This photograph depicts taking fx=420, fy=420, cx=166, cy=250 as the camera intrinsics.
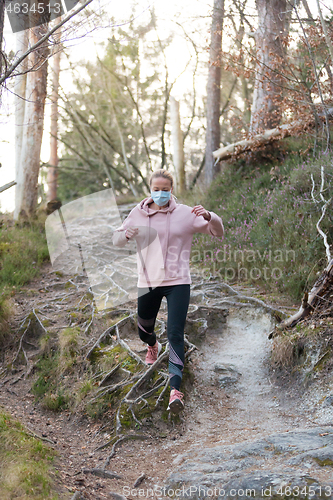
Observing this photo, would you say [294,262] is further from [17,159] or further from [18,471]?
[17,159]

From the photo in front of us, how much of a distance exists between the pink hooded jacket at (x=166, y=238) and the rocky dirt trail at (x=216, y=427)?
1.46 m

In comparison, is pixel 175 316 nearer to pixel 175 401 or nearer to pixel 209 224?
pixel 175 401

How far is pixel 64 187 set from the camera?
2172 centimetres

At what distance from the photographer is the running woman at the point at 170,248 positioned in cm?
362

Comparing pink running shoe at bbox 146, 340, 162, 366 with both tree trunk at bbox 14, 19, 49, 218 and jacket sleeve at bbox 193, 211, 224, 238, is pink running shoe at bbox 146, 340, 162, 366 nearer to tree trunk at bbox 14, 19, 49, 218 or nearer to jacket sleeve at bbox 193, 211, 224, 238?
jacket sleeve at bbox 193, 211, 224, 238

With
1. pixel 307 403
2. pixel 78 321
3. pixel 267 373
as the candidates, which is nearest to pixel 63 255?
pixel 78 321

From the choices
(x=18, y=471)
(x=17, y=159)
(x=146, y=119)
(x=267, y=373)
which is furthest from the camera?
(x=146, y=119)

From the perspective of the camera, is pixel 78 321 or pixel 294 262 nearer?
pixel 78 321

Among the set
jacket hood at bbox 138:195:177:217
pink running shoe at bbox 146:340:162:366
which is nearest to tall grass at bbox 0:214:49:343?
pink running shoe at bbox 146:340:162:366

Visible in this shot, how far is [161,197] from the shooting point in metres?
3.68

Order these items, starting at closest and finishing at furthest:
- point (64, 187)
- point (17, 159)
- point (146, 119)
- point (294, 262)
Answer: point (294, 262) < point (17, 159) < point (146, 119) < point (64, 187)

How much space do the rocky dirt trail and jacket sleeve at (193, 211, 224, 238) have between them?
1.73 meters

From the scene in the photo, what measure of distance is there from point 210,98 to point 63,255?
6.71 metres

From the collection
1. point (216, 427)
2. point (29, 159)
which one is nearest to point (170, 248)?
point (216, 427)
